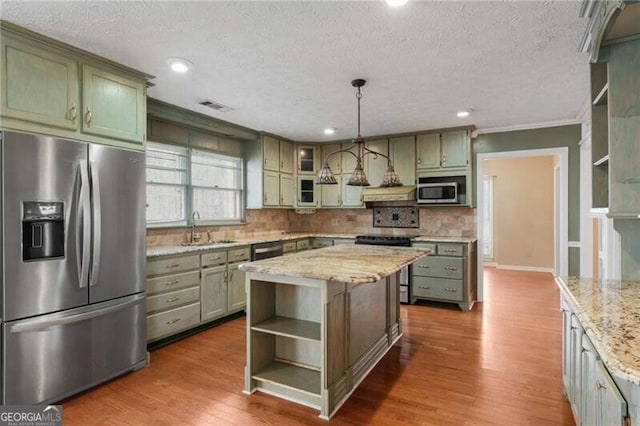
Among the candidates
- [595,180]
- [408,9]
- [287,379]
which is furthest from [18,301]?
[595,180]

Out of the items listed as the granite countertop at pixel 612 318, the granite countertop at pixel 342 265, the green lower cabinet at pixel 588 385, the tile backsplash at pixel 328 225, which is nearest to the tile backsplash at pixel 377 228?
the tile backsplash at pixel 328 225

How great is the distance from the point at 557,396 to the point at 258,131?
14.6 feet

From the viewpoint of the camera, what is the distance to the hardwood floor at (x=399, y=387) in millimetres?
2180

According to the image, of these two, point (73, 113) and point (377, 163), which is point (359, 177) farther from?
point (377, 163)

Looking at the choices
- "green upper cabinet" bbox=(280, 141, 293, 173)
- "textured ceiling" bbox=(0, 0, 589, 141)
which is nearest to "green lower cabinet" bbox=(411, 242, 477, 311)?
"textured ceiling" bbox=(0, 0, 589, 141)

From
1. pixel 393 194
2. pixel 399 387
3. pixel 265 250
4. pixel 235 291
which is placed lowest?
pixel 399 387

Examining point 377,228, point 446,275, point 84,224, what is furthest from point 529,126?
point 84,224

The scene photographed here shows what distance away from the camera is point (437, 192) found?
16.0 feet

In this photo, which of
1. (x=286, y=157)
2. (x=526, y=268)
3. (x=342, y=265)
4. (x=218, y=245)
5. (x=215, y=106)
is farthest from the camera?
(x=526, y=268)

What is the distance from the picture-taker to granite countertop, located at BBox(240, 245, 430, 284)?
2.09 metres

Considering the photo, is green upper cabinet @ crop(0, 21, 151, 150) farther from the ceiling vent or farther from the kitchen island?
the kitchen island

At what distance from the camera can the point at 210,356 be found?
314cm

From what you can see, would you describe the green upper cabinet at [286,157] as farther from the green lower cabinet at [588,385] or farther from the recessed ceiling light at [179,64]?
the green lower cabinet at [588,385]

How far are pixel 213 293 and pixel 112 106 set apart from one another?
216cm
